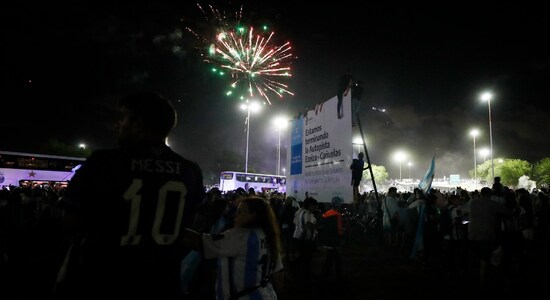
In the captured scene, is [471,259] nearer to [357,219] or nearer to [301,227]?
[357,219]

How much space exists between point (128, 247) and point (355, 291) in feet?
22.3

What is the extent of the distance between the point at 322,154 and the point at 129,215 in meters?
5.84

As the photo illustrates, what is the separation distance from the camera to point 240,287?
3012 millimetres

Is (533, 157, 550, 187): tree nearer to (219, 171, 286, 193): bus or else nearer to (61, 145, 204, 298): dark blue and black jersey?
(219, 171, 286, 193): bus

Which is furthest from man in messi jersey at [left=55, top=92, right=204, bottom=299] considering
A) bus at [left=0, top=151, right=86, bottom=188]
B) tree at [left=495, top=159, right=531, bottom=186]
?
tree at [left=495, top=159, right=531, bottom=186]

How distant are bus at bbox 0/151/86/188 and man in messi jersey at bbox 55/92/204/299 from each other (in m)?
26.5

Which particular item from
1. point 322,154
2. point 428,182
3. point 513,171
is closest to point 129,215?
point 322,154

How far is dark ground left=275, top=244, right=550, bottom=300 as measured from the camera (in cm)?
720

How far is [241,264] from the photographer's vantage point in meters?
3.03

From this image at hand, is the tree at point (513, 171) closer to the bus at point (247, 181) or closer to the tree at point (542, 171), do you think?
the tree at point (542, 171)

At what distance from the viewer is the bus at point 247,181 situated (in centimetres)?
3809

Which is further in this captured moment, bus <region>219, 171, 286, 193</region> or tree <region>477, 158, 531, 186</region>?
tree <region>477, 158, 531, 186</region>

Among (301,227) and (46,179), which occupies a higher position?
(46,179)

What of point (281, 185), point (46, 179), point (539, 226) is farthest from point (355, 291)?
point (281, 185)
